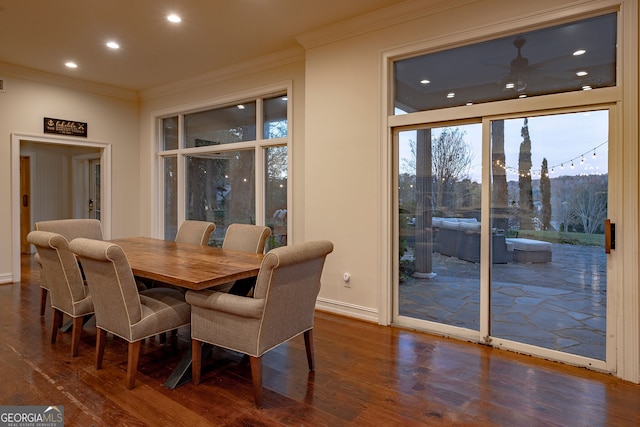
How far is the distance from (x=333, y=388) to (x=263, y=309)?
0.73 m

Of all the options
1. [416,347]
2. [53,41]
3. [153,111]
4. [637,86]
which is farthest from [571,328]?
[153,111]

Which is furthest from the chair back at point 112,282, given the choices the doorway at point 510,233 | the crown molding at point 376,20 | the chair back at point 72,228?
the crown molding at point 376,20

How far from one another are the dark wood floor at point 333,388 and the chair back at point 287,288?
378 mm

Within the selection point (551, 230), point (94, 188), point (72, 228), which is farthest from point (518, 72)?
point (94, 188)

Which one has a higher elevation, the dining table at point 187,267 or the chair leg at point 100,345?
the dining table at point 187,267

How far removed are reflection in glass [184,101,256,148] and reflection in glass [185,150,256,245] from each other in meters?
0.20

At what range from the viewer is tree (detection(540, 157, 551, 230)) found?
280 cm

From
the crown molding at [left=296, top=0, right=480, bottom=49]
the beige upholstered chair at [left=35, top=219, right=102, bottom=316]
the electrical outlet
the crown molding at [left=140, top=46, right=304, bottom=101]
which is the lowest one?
the electrical outlet

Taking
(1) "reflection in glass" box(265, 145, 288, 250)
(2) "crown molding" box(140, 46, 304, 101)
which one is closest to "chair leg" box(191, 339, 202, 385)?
(1) "reflection in glass" box(265, 145, 288, 250)

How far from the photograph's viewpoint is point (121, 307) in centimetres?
224

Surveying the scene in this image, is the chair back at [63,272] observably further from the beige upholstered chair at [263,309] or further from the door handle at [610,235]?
the door handle at [610,235]

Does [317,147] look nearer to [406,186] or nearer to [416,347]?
[406,186]

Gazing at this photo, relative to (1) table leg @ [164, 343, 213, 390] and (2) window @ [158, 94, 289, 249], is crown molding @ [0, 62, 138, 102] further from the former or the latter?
(1) table leg @ [164, 343, 213, 390]

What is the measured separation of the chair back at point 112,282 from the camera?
2.16 metres
